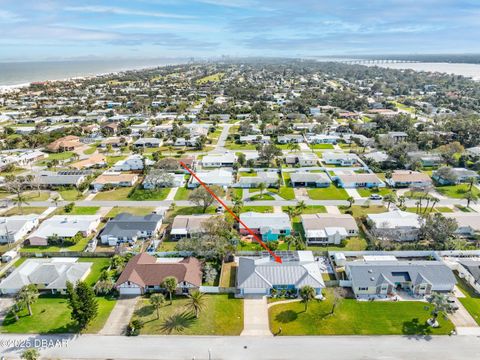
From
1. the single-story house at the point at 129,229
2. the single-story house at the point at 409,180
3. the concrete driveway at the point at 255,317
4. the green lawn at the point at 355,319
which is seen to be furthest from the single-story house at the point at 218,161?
the green lawn at the point at 355,319

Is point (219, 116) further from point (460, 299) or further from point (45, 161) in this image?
point (460, 299)

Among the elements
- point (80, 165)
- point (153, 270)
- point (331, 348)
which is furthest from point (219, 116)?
point (331, 348)

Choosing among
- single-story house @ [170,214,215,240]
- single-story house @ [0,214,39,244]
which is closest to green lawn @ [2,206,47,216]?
single-story house @ [0,214,39,244]

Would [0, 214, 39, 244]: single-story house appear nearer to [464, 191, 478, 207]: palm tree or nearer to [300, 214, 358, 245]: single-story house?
[300, 214, 358, 245]: single-story house

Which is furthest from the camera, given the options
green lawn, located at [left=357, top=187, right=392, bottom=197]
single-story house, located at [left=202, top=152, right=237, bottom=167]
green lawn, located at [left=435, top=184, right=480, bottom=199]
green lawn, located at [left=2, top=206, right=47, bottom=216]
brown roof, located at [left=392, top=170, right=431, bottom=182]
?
single-story house, located at [left=202, top=152, right=237, bottom=167]

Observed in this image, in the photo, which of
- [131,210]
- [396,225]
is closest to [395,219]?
[396,225]

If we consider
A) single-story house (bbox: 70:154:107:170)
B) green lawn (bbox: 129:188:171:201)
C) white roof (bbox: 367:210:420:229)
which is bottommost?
green lawn (bbox: 129:188:171:201)

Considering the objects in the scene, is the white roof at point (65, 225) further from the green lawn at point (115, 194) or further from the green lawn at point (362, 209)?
the green lawn at point (362, 209)
